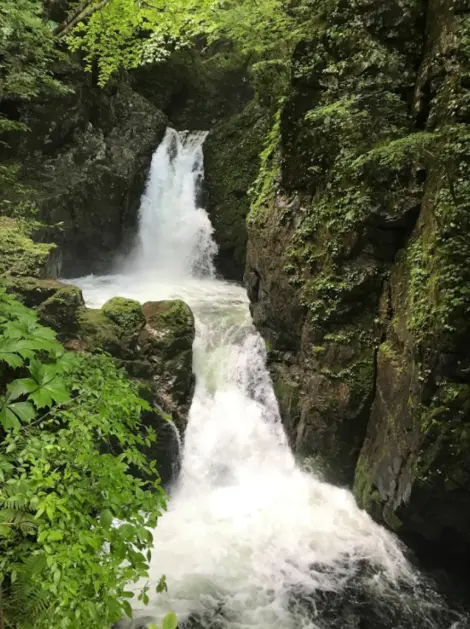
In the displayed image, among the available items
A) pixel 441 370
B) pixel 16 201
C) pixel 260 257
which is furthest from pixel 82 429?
pixel 16 201

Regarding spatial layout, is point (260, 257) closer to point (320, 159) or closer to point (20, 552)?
point (320, 159)

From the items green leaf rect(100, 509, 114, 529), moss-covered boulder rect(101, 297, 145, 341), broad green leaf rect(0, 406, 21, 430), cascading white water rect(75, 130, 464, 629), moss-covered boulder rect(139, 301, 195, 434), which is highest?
broad green leaf rect(0, 406, 21, 430)

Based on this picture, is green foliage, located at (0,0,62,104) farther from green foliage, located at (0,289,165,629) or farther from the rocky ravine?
green foliage, located at (0,289,165,629)

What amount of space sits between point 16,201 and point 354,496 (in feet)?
32.8

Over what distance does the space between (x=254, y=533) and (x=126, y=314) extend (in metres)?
4.34

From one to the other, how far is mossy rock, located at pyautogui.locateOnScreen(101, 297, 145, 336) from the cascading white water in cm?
169

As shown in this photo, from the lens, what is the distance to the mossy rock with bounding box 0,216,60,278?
7.92m

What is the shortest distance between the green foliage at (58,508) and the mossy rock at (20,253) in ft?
19.2

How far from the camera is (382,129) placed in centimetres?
660

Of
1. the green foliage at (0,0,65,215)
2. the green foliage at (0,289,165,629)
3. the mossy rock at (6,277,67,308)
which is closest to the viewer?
the green foliage at (0,289,165,629)

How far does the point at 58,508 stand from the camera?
7.40 ft

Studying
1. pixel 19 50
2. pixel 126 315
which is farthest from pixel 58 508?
pixel 19 50

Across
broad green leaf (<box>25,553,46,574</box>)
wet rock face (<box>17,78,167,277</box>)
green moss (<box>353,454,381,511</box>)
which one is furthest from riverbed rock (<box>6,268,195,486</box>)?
wet rock face (<box>17,78,167,277</box>)

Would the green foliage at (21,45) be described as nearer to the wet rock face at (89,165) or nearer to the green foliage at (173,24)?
the green foliage at (173,24)
